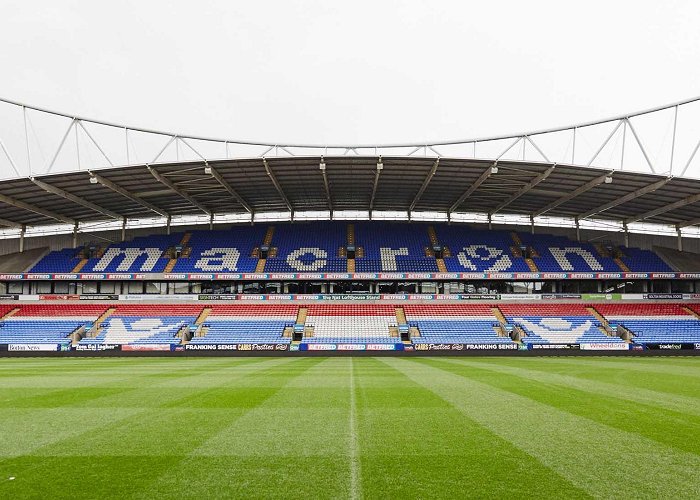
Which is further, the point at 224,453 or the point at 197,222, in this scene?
the point at 197,222

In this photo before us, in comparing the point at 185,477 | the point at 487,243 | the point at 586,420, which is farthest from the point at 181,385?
the point at 487,243

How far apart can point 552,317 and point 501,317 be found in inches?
174

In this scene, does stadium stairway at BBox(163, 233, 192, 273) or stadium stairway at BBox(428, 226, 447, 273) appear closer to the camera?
stadium stairway at BBox(428, 226, 447, 273)

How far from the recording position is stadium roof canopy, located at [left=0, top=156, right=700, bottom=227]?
3712cm

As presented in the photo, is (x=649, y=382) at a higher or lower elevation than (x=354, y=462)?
lower

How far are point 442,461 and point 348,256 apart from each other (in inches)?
1664

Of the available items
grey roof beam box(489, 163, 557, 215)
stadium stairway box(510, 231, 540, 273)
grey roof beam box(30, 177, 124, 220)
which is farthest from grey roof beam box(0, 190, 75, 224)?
stadium stairway box(510, 231, 540, 273)

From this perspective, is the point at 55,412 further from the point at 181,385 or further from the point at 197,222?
the point at 197,222

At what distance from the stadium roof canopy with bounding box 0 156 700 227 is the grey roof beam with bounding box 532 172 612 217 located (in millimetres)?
81

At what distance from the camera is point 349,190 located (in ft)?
147

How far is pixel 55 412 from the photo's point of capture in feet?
32.8

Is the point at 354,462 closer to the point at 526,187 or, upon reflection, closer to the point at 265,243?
the point at 526,187

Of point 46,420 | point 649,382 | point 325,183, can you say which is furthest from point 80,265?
point 649,382

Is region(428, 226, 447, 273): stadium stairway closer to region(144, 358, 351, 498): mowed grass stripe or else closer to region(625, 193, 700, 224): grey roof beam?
region(625, 193, 700, 224): grey roof beam
